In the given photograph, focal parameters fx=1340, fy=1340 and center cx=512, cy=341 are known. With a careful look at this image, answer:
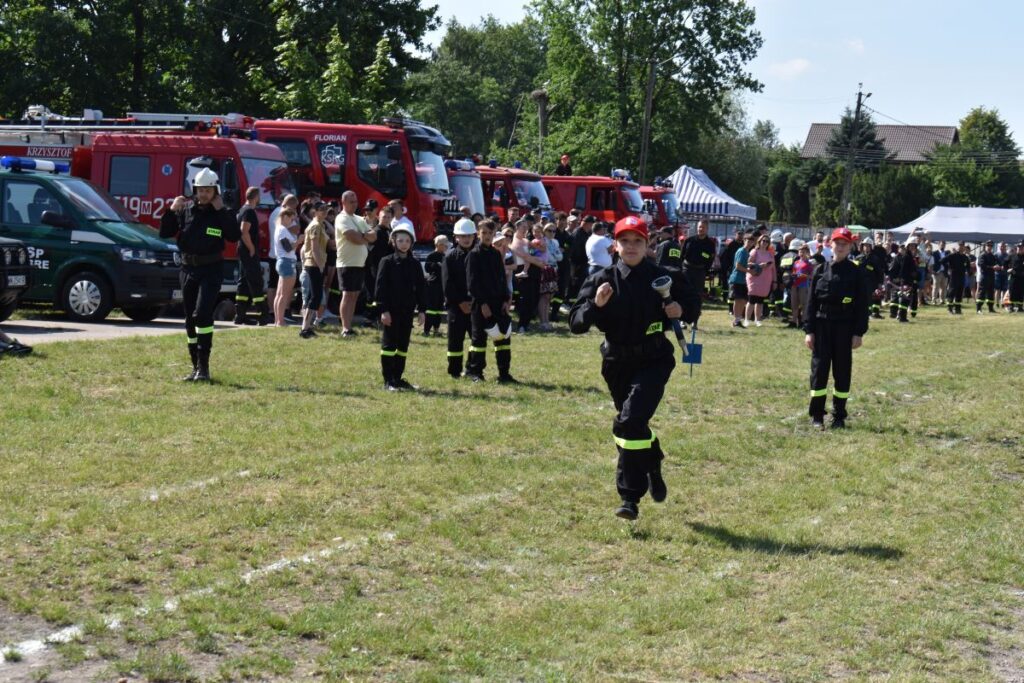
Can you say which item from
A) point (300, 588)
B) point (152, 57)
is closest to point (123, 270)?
point (300, 588)

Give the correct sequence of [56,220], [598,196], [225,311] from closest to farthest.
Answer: [56,220]
[225,311]
[598,196]

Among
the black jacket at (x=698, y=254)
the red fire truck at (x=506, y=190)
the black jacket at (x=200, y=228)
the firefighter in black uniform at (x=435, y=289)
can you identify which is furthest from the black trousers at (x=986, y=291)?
the black jacket at (x=200, y=228)

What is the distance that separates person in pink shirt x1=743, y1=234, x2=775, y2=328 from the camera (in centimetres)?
2455

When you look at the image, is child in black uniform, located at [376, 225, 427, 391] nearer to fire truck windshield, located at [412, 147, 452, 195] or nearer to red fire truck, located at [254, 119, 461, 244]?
red fire truck, located at [254, 119, 461, 244]

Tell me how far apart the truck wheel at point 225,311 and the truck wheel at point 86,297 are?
1707mm

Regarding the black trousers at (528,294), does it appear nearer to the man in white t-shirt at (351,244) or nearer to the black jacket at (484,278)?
the man in white t-shirt at (351,244)

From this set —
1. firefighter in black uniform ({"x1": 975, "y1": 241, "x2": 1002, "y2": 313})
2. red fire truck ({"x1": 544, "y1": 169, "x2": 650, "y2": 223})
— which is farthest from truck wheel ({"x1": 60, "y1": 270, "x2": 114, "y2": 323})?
firefighter in black uniform ({"x1": 975, "y1": 241, "x2": 1002, "y2": 313})

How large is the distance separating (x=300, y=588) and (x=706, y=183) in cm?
4552

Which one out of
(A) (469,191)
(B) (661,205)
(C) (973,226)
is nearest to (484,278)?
(A) (469,191)

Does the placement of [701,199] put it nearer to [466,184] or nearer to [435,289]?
[466,184]

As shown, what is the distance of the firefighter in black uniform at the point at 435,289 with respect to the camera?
17938 millimetres

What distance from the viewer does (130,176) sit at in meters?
21.5

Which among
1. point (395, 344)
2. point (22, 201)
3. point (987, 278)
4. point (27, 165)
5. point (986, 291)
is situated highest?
point (27, 165)

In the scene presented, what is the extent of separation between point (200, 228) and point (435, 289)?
5.89m
